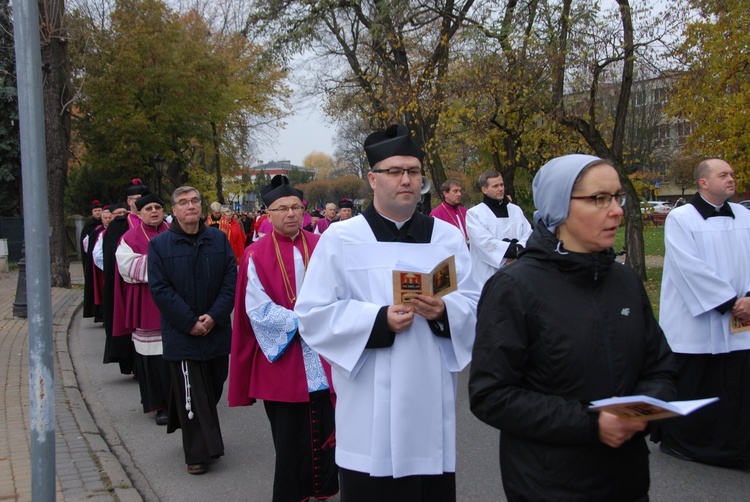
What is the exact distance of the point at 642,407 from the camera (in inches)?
90.7

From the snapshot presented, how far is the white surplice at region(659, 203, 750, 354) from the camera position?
5.57 metres

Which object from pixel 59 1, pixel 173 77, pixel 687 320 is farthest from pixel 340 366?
pixel 173 77

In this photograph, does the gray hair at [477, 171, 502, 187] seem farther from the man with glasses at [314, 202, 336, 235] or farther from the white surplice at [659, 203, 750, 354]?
the man with glasses at [314, 202, 336, 235]

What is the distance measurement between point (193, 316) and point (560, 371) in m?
3.74

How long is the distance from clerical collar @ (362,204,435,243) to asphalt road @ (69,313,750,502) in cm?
228

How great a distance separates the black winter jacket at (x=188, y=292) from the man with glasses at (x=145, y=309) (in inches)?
Answer: 46.5

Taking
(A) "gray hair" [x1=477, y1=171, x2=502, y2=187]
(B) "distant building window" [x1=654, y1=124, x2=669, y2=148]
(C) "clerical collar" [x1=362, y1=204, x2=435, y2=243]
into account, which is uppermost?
(B) "distant building window" [x1=654, y1=124, x2=669, y2=148]

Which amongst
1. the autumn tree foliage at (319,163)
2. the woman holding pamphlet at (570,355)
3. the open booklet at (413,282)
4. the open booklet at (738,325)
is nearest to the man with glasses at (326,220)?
the open booklet at (738,325)

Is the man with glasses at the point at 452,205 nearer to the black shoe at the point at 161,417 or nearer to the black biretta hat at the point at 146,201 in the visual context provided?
the black biretta hat at the point at 146,201

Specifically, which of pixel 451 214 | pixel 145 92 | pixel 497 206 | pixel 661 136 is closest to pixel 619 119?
pixel 451 214

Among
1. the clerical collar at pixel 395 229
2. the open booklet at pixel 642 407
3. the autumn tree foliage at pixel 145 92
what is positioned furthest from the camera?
the autumn tree foliage at pixel 145 92

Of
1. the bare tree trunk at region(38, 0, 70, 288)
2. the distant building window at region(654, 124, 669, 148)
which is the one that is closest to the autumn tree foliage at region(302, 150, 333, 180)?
the distant building window at region(654, 124, 669, 148)

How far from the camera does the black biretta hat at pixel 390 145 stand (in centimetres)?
355

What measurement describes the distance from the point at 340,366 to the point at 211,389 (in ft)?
9.10
